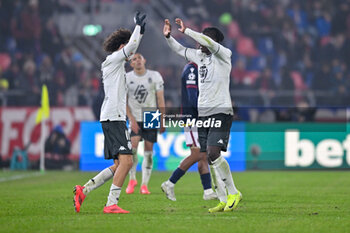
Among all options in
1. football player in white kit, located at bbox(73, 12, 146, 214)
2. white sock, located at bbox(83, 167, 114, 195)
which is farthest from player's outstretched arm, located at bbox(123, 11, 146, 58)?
white sock, located at bbox(83, 167, 114, 195)

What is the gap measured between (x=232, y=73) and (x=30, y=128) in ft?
26.0

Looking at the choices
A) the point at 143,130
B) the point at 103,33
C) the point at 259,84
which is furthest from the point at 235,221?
the point at 103,33

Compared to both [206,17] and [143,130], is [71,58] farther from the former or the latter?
[143,130]

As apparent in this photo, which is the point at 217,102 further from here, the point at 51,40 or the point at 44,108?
the point at 51,40

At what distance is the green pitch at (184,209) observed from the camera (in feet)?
23.3

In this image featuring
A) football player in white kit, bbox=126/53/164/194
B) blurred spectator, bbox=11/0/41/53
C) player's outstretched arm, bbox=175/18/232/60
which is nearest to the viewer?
player's outstretched arm, bbox=175/18/232/60

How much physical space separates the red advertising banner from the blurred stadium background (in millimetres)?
29

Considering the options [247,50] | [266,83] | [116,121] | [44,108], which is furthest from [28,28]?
[116,121]

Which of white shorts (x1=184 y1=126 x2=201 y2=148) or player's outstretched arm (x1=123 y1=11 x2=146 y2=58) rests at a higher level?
player's outstretched arm (x1=123 y1=11 x2=146 y2=58)

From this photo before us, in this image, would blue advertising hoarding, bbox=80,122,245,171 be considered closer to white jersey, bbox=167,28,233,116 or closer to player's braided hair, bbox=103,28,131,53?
white jersey, bbox=167,28,233,116

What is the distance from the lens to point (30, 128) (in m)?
19.9

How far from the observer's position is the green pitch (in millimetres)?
7094

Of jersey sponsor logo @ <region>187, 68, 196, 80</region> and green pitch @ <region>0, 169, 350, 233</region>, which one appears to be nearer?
green pitch @ <region>0, 169, 350, 233</region>

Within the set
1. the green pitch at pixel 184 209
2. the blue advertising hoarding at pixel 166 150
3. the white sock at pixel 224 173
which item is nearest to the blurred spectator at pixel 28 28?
the blue advertising hoarding at pixel 166 150
